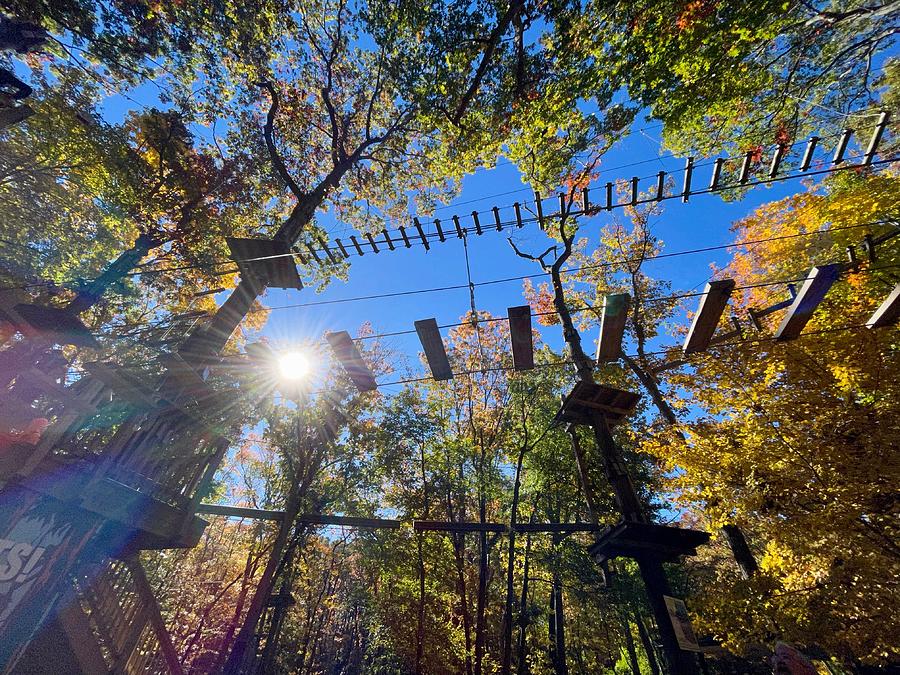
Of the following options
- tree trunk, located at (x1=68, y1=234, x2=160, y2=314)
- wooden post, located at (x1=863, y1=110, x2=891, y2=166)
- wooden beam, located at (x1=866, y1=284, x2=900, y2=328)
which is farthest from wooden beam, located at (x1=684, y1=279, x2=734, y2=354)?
tree trunk, located at (x1=68, y1=234, x2=160, y2=314)

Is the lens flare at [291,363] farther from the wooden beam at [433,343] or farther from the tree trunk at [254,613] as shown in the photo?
the tree trunk at [254,613]

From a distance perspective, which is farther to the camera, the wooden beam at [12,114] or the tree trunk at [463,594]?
the tree trunk at [463,594]

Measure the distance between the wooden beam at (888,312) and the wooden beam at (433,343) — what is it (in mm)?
6425

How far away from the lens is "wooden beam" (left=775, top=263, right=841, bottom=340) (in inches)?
185

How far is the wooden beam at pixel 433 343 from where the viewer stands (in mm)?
5344

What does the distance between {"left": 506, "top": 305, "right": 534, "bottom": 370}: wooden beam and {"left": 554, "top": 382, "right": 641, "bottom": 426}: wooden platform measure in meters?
1.72

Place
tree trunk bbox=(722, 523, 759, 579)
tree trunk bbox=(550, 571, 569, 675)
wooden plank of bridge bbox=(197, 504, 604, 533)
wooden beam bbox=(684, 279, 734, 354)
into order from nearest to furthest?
1. wooden beam bbox=(684, 279, 734, 354)
2. wooden plank of bridge bbox=(197, 504, 604, 533)
3. tree trunk bbox=(722, 523, 759, 579)
4. tree trunk bbox=(550, 571, 569, 675)

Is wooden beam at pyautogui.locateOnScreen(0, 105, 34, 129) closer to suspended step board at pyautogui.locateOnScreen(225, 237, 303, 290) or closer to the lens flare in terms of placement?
suspended step board at pyautogui.locateOnScreen(225, 237, 303, 290)

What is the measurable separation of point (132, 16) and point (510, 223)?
41.6ft

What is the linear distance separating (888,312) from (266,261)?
11.0m

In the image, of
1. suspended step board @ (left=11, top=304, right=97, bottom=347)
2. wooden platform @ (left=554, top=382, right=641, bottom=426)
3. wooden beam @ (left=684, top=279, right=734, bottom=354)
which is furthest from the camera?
wooden platform @ (left=554, top=382, right=641, bottom=426)

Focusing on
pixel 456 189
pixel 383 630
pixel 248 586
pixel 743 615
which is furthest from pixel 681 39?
pixel 248 586

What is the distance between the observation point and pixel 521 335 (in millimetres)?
5543

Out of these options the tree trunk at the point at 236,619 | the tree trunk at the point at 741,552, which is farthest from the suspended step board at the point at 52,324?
the tree trunk at the point at 741,552
